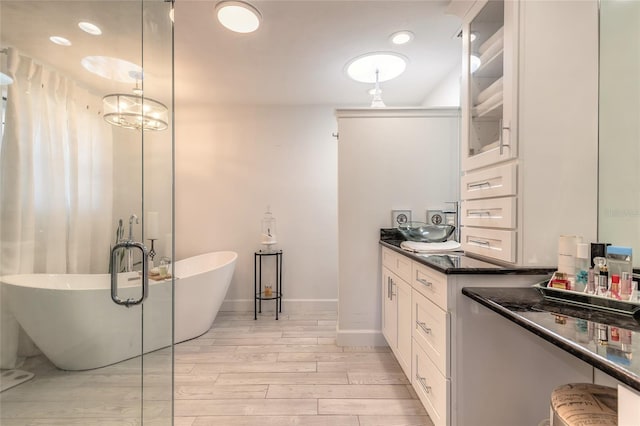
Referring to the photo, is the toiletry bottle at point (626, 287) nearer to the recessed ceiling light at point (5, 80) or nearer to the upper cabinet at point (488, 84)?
the upper cabinet at point (488, 84)

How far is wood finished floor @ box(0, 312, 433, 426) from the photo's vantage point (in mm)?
1491

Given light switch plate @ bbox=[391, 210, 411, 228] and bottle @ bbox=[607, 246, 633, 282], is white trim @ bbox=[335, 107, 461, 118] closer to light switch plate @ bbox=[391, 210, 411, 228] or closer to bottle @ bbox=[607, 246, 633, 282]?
light switch plate @ bbox=[391, 210, 411, 228]

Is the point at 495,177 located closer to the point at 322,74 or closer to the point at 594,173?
the point at 594,173

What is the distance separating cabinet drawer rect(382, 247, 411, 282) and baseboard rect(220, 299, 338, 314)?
1.32 m

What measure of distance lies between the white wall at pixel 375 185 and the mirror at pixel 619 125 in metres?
1.29

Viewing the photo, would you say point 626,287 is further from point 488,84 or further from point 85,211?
point 85,211

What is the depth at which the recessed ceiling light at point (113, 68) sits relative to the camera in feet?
5.74

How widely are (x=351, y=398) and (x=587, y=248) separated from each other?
1.49 meters

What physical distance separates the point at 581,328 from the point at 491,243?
696 millimetres

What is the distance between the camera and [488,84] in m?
1.55

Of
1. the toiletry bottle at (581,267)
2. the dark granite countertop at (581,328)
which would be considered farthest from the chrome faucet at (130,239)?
the toiletry bottle at (581,267)

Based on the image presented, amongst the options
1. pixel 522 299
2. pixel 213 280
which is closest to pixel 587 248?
pixel 522 299

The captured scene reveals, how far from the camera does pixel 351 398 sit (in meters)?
1.78

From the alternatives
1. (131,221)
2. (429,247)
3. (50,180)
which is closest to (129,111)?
(50,180)
